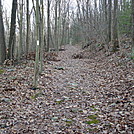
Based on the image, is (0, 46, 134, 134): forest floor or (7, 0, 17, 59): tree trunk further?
(7, 0, 17, 59): tree trunk

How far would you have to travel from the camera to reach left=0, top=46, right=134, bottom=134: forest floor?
4164 mm

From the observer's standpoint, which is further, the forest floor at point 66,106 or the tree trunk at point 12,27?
the tree trunk at point 12,27

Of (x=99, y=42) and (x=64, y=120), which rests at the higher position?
(x=99, y=42)

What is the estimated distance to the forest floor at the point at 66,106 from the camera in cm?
416

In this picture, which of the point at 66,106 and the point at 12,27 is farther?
the point at 12,27

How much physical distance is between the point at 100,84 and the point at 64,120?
3.90 m

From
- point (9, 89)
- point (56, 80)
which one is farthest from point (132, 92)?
point (9, 89)

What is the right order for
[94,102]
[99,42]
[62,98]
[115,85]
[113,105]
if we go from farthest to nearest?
[99,42], [115,85], [62,98], [94,102], [113,105]

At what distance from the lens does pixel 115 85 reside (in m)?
7.52

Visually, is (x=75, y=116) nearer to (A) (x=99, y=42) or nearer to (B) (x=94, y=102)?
(B) (x=94, y=102)

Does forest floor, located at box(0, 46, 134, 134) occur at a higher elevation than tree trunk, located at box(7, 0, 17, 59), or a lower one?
lower

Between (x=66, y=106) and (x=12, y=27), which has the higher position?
(x=12, y=27)

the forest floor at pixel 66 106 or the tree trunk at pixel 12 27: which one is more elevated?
the tree trunk at pixel 12 27

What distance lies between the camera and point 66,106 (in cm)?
574
